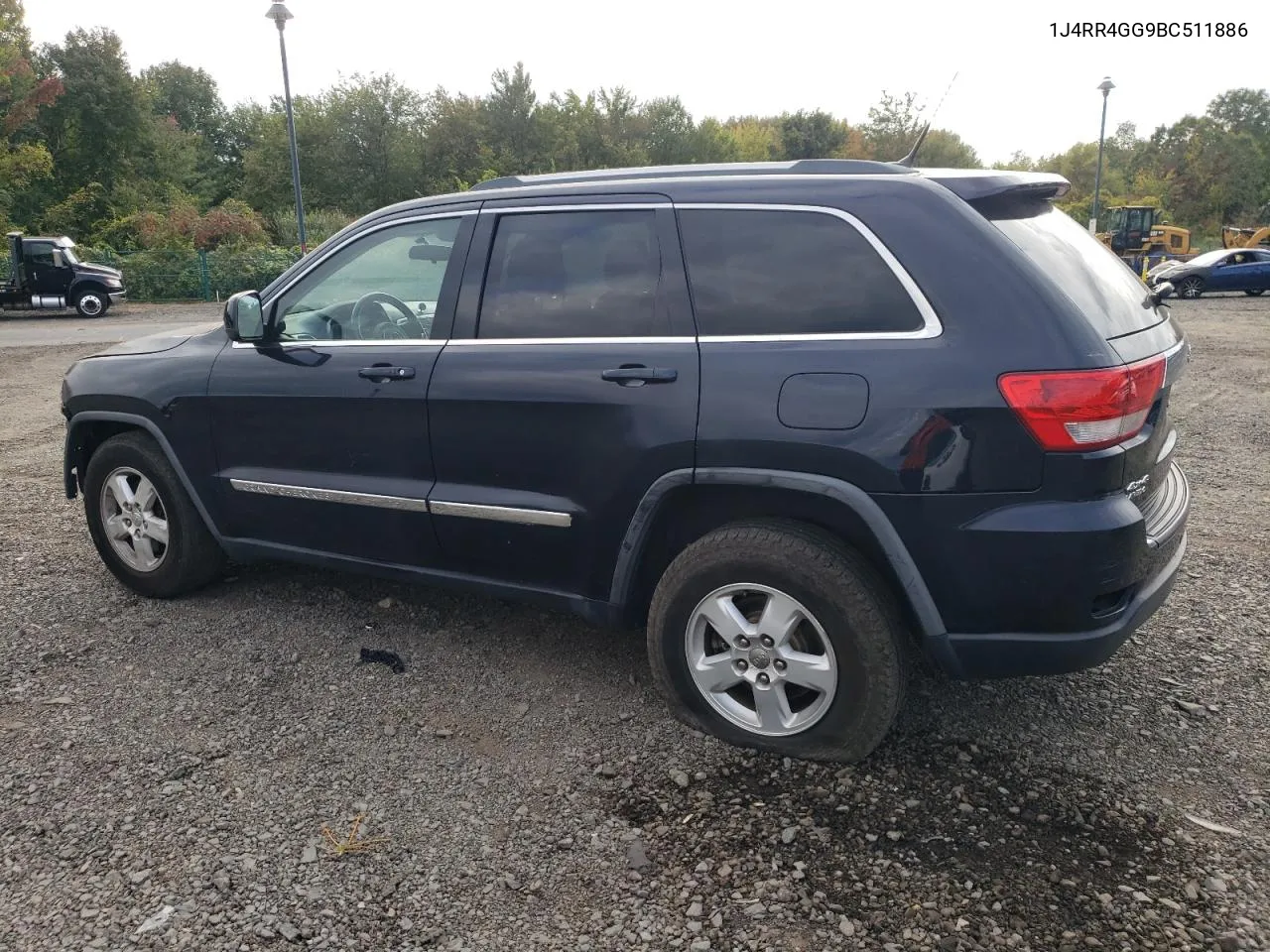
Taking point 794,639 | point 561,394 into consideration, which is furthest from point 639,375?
point 794,639

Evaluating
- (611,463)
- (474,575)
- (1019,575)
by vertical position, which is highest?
(611,463)

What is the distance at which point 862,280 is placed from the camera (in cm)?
300

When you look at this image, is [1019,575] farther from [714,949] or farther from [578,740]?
[578,740]

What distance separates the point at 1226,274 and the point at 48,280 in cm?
2900

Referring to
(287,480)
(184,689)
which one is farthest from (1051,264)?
(184,689)

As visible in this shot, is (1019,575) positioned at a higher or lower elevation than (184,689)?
higher

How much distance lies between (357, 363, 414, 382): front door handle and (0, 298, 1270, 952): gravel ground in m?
1.17

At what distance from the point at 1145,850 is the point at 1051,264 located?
1.69 m

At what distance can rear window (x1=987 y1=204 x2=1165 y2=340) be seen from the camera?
2924 millimetres

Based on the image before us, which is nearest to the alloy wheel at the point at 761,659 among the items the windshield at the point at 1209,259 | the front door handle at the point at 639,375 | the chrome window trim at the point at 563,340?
the front door handle at the point at 639,375

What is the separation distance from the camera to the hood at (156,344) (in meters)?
4.56

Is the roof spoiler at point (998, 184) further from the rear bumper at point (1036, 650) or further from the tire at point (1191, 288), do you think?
the tire at point (1191, 288)

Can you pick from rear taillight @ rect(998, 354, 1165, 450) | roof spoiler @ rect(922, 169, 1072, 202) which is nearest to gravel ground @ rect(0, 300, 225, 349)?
Answer: roof spoiler @ rect(922, 169, 1072, 202)

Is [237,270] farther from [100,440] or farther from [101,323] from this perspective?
[100,440]
